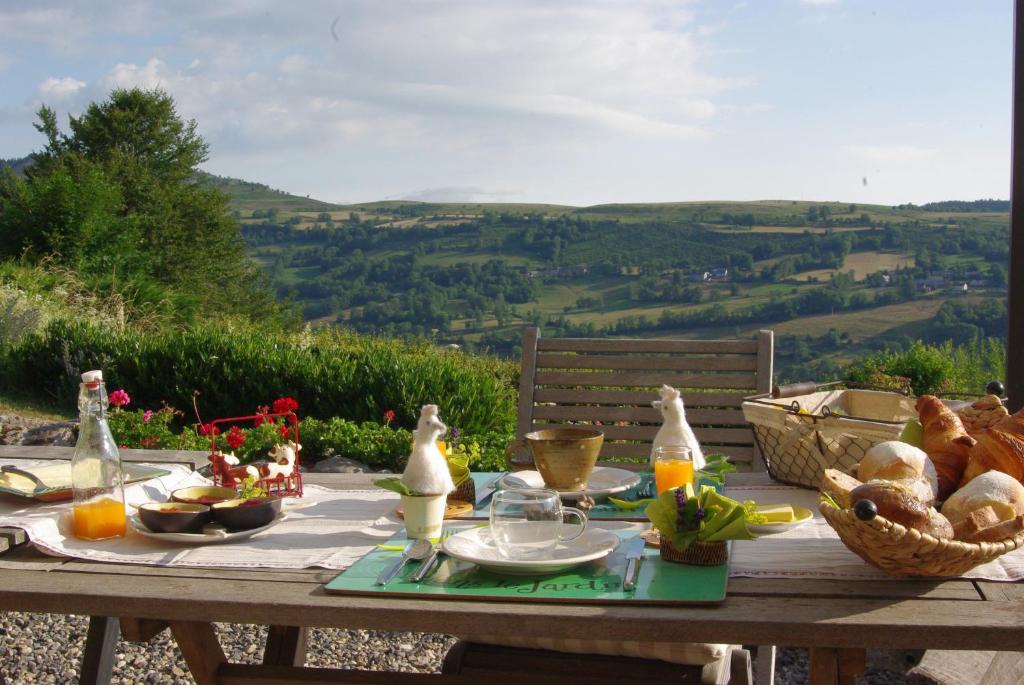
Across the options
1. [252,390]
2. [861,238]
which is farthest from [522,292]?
[252,390]

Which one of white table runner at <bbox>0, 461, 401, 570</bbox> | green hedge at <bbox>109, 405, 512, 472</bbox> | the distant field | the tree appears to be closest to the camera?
white table runner at <bbox>0, 461, 401, 570</bbox>

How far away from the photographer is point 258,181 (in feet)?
195

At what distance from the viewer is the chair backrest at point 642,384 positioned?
2943 mm

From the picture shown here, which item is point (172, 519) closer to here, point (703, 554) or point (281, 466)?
point (281, 466)

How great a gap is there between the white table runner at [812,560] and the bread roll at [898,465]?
0.40 feet

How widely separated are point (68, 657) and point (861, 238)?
102 feet

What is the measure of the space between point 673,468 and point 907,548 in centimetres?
53

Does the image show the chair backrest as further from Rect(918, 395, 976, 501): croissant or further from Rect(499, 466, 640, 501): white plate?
Rect(918, 395, 976, 501): croissant

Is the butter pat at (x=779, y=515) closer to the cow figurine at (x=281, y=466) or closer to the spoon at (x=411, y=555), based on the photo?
the spoon at (x=411, y=555)

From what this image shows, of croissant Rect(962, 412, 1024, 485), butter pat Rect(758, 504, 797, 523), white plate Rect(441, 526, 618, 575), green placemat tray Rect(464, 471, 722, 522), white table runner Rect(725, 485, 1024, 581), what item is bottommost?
green placemat tray Rect(464, 471, 722, 522)

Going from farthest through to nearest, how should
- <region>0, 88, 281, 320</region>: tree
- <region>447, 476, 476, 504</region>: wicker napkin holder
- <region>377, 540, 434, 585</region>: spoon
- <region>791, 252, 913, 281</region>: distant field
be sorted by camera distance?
1. <region>0, 88, 281, 320</region>: tree
2. <region>791, 252, 913, 281</region>: distant field
3. <region>447, 476, 476, 504</region>: wicker napkin holder
4. <region>377, 540, 434, 585</region>: spoon

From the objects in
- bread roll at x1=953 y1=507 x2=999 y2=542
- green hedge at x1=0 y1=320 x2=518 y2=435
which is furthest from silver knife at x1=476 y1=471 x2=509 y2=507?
green hedge at x1=0 y1=320 x2=518 y2=435

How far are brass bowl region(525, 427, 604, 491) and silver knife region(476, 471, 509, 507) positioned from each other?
136mm

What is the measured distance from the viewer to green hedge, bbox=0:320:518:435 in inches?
264
